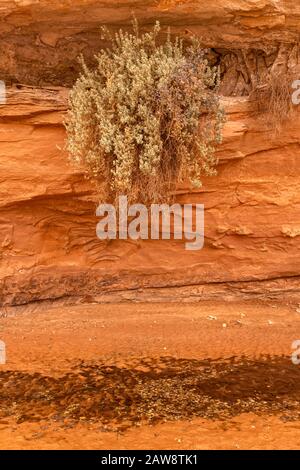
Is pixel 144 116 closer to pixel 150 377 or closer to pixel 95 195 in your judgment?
pixel 95 195

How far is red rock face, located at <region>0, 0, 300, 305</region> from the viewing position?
739 centimetres

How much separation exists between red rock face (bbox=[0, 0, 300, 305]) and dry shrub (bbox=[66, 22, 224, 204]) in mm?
343

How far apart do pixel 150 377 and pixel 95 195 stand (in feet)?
10.6

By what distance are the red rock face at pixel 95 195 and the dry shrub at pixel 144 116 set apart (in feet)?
1.13

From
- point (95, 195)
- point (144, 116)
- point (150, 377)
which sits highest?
point (144, 116)

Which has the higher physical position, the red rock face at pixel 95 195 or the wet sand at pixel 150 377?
the red rock face at pixel 95 195

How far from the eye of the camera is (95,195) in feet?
26.2

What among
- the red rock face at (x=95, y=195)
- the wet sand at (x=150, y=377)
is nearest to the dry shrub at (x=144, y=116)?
the red rock face at (x=95, y=195)

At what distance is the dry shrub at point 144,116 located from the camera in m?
7.32

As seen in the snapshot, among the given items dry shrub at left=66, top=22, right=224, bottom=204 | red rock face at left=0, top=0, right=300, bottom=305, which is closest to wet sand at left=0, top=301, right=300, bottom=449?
red rock face at left=0, top=0, right=300, bottom=305

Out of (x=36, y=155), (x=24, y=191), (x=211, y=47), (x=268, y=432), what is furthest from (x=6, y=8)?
(x=268, y=432)

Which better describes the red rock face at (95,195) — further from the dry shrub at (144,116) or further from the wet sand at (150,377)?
the wet sand at (150,377)

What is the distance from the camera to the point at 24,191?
25.5 ft

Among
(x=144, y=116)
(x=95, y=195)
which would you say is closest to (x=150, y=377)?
(x=95, y=195)
